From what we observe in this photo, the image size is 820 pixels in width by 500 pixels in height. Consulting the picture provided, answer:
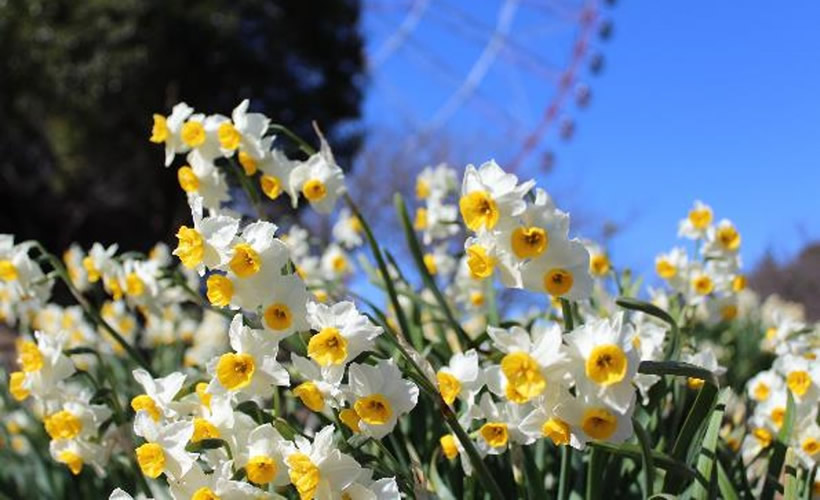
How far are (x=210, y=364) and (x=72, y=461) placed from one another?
472mm

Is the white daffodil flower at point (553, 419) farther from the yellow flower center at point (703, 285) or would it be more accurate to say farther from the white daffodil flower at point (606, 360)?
the yellow flower center at point (703, 285)

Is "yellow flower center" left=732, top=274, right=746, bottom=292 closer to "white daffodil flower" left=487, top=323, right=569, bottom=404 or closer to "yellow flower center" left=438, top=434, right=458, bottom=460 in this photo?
"yellow flower center" left=438, top=434, right=458, bottom=460

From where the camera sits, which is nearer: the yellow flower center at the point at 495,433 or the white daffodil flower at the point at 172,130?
the yellow flower center at the point at 495,433

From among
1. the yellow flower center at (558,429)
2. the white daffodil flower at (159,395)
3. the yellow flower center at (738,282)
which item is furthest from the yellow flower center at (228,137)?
the yellow flower center at (738,282)

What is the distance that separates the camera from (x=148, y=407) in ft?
3.83

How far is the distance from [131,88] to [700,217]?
415 inches

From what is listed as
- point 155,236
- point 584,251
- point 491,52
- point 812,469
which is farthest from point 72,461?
point 491,52

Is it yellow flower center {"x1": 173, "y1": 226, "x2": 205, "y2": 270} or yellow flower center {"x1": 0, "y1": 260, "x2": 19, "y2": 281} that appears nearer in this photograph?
yellow flower center {"x1": 173, "y1": 226, "x2": 205, "y2": 270}

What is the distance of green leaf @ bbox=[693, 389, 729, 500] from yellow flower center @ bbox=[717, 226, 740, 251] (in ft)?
1.94

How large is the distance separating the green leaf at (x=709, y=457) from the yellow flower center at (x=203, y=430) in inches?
23.6

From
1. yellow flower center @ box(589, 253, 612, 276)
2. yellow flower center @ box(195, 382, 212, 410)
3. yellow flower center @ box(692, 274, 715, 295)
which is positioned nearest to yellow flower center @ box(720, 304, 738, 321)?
yellow flower center @ box(692, 274, 715, 295)

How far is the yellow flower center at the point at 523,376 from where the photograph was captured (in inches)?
35.5

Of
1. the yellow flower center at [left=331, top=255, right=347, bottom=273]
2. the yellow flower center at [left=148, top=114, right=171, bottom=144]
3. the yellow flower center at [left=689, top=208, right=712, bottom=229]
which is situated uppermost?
the yellow flower center at [left=331, top=255, right=347, bottom=273]

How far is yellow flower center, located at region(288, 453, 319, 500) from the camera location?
0.96 metres
